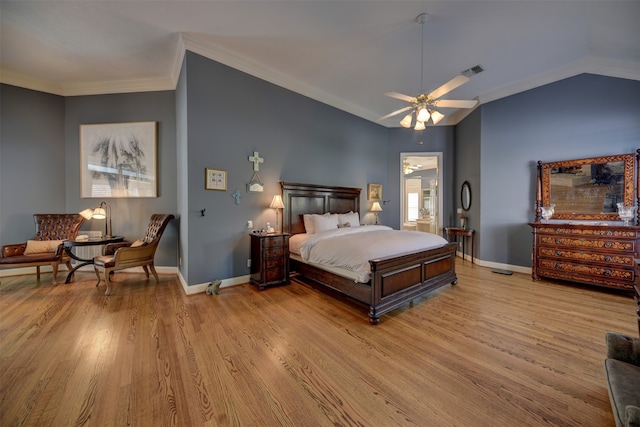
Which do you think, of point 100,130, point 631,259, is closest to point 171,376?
point 100,130

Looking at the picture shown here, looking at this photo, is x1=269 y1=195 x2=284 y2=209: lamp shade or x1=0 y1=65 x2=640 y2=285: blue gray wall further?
x1=269 y1=195 x2=284 y2=209: lamp shade

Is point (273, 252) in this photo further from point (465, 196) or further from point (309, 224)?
point (465, 196)

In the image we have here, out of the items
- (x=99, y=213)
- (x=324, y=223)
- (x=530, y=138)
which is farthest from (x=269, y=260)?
(x=530, y=138)

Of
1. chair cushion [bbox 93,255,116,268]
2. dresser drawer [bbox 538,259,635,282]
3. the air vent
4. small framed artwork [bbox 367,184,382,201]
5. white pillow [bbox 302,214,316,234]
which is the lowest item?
dresser drawer [bbox 538,259,635,282]

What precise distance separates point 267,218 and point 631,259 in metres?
5.27

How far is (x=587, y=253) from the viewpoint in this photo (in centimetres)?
366

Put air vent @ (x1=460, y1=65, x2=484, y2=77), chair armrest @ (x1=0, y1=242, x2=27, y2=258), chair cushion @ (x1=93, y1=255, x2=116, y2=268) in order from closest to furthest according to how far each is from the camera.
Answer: chair cushion @ (x1=93, y1=255, x2=116, y2=268) → chair armrest @ (x1=0, y1=242, x2=27, y2=258) → air vent @ (x1=460, y1=65, x2=484, y2=77)

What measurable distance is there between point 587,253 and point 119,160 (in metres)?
7.94

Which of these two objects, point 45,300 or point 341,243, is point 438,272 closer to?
point 341,243

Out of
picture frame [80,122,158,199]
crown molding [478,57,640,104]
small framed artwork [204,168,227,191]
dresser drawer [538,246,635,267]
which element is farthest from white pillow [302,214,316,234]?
crown molding [478,57,640,104]

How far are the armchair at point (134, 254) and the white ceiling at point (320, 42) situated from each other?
258 centimetres

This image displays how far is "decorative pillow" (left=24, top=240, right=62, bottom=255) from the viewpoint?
13.2 feet

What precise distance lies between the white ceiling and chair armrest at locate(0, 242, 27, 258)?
281 centimetres

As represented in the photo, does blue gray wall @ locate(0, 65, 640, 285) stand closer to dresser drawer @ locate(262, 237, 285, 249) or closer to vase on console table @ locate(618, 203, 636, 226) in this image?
dresser drawer @ locate(262, 237, 285, 249)
